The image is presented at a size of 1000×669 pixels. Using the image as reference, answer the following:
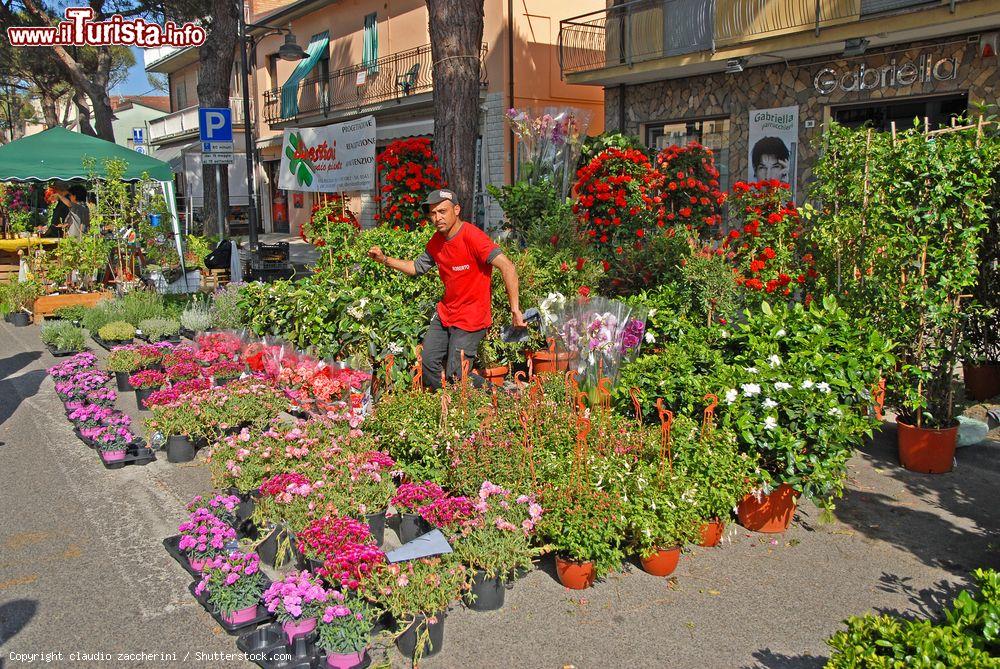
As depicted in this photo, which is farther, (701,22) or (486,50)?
(486,50)

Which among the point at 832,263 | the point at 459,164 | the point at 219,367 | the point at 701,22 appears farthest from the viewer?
the point at 701,22

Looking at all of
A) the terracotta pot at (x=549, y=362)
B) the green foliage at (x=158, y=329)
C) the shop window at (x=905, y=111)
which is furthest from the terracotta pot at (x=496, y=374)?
the shop window at (x=905, y=111)

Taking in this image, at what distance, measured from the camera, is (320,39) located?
83.5ft

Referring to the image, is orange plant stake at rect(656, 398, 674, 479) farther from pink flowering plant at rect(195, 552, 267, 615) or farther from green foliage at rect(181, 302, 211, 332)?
green foliage at rect(181, 302, 211, 332)

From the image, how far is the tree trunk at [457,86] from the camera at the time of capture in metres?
9.33

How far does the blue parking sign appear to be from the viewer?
13156 millimetres

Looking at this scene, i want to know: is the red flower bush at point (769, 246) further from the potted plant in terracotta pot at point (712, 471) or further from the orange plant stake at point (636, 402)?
the potted plant in terracotta pot at point (712, 471)

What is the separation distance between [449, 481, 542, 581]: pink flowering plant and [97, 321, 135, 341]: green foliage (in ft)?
23.6

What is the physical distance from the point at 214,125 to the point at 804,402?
1163 cm

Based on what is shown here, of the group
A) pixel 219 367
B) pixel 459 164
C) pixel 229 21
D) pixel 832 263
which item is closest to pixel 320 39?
pixel 229 21

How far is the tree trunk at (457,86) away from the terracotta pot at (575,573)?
20.8 feet

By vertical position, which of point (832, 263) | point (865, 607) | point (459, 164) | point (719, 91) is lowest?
point (865, 607)

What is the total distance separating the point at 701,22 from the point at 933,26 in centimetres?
416

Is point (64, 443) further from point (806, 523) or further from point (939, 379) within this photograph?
point (939, 379)
